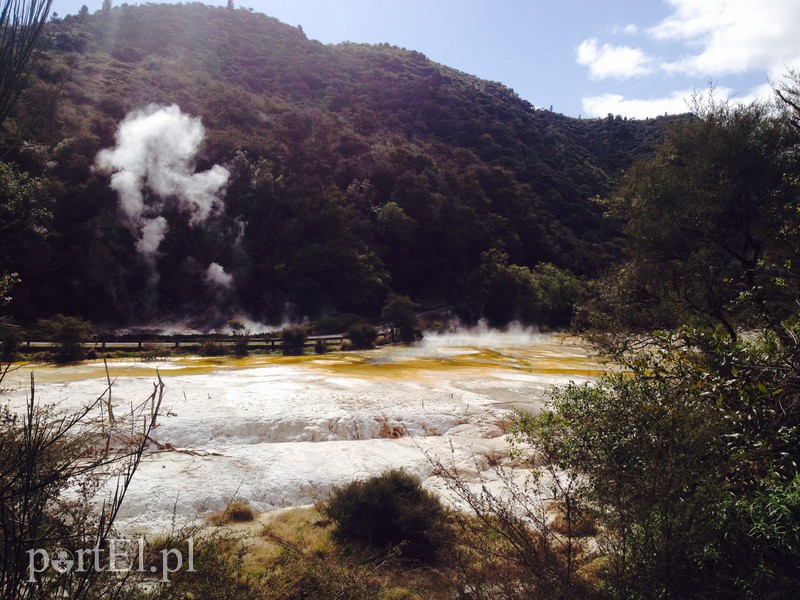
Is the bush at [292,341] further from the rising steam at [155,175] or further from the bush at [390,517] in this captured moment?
the bush at [390,517]

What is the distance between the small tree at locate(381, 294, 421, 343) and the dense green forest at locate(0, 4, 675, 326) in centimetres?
683

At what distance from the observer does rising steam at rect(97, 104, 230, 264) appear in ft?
111

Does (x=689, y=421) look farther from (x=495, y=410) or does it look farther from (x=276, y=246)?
(x=276, y=246)

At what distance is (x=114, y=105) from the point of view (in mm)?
42031

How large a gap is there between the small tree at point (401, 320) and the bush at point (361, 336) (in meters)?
2.18

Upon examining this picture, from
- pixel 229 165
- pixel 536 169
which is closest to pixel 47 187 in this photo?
pixel 229 165

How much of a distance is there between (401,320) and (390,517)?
22354 millimetres

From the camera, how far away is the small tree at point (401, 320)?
29.7 metres

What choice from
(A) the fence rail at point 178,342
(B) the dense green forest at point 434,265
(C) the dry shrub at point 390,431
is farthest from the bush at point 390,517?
(A) the fence rail at point 178,342

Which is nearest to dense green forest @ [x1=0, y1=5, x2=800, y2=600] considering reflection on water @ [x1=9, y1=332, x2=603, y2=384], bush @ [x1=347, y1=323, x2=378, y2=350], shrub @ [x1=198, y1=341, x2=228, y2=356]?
bush @ [x1=347, y1=323, x2=378, y2=350]

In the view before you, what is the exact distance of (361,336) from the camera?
27516 mm

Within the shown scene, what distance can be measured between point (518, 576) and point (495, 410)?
7.52m

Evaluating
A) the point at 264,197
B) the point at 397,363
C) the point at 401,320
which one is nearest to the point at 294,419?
the point at 397,363

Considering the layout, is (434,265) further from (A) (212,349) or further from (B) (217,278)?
(A) (212,349)
